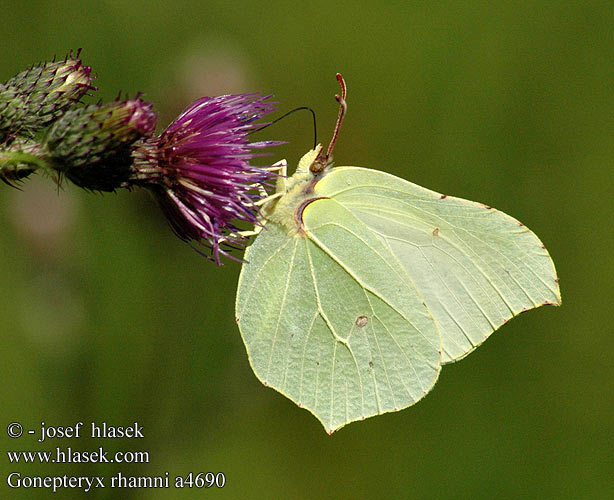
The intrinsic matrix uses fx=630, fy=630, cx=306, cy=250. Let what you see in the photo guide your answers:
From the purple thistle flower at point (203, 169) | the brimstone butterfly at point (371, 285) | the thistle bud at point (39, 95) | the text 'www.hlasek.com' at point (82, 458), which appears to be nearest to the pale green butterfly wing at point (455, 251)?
the brimstone butterfly at point (371, 285)

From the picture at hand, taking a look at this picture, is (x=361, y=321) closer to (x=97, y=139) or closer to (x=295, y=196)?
(x=295, y=196)

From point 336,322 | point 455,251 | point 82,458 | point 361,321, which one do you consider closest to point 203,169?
point 336,322

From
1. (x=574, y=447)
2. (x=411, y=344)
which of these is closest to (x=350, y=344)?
(x=411, y=344)

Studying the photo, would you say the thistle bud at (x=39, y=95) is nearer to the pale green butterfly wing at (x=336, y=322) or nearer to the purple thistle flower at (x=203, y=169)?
the purple thistle flower at (x=203, y=169)

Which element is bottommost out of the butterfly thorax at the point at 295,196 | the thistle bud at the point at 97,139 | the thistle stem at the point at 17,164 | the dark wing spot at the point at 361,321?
the dark wing spot at the point at 361,321

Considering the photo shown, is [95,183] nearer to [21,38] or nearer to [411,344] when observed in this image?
[411,344]

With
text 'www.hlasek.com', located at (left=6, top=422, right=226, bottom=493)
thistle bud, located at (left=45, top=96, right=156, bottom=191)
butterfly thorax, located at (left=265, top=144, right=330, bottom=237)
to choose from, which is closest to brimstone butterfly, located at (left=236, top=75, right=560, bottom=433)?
butterfly thorax, located at (left=265, top=144, right=330, bottom=237)
